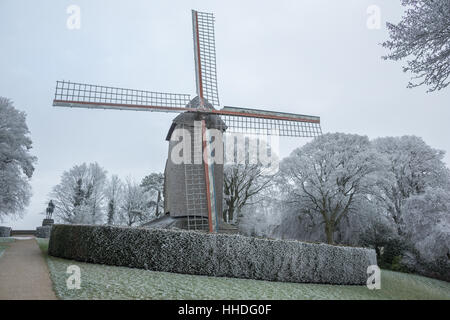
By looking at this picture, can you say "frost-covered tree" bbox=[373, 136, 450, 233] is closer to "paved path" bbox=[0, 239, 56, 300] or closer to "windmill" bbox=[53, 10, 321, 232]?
"windmill" bbox=[53, 10, 321, 232]

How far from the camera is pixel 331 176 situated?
73.7ft

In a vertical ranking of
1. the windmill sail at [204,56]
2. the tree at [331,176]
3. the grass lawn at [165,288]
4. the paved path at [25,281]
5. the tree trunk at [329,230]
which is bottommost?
the grass lawn at [165,288]

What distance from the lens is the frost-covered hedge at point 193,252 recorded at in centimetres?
970

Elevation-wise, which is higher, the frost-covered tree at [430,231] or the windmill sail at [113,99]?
the windmill sail at [113,99]

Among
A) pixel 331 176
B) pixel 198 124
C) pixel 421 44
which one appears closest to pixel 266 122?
pixel 198 124

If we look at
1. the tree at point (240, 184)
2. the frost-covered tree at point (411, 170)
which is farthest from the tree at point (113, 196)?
the frost-covered tree at point (411, 170)

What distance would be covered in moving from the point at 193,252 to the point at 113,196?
2920cm

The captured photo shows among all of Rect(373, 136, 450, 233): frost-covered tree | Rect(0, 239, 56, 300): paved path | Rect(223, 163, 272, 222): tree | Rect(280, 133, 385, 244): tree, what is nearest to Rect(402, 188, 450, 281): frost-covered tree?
Rect(280, 133, 385, 244): tree

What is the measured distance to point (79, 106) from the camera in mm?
12719

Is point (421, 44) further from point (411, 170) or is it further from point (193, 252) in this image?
point (411, 170)

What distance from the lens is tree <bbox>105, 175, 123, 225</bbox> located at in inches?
1378

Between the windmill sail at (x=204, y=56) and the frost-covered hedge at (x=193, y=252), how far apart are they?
750 centimetres

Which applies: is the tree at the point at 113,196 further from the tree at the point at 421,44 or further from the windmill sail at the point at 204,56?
the tree at the point at 421,44

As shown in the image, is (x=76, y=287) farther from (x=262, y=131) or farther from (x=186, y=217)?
(x=262, y=131)
